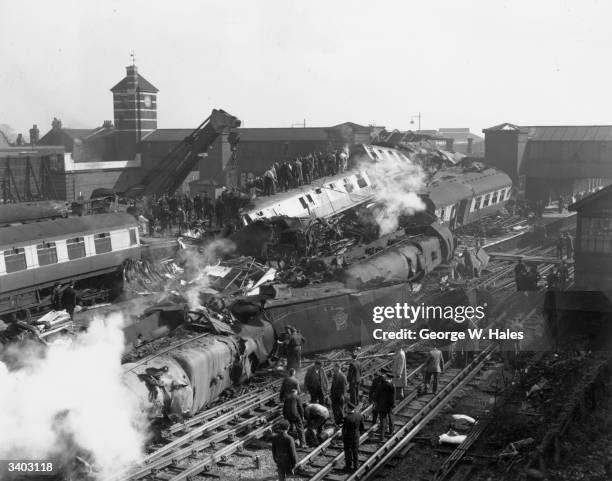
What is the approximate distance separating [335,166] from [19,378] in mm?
23240

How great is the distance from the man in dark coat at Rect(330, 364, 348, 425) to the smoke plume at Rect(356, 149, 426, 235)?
12.4 metres

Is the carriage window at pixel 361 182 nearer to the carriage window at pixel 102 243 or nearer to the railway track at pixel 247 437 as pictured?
the carriage window at pixel 102 243

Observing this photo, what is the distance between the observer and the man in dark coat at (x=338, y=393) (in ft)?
41.5

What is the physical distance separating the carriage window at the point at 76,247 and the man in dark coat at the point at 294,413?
41.0ft

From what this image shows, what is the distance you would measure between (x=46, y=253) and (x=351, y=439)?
13.6 metres

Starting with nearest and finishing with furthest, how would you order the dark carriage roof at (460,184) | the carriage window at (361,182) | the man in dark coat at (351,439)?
the man in dark coat at (351,439)
the dark carriage roof at (460,184)
the carriage window at (361,182)

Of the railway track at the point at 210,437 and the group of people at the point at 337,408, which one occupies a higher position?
the group of people at the point at 337,408

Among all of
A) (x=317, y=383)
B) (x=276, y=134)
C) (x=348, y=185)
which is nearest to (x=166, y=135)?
(x=276, y=134)

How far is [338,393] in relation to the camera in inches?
502

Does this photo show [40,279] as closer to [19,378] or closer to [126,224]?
[126,224]

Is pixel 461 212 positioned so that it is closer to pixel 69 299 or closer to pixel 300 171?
pixel 300 171

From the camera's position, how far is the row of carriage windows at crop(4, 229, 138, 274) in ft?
65.4

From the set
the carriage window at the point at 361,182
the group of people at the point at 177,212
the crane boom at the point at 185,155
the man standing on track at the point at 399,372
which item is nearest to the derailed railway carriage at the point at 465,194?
the carriage window at the point at 361,182

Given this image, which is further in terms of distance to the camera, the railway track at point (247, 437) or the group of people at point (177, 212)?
the group of people at point (177, 212)
